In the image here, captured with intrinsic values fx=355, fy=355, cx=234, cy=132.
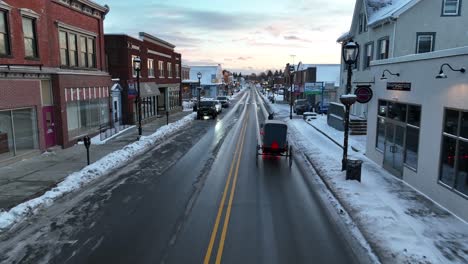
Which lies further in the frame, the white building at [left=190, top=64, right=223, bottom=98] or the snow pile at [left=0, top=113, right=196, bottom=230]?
the white building at [left=190, top=64, right=223, bottom=98]

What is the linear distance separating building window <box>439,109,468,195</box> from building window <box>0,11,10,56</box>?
720 inches

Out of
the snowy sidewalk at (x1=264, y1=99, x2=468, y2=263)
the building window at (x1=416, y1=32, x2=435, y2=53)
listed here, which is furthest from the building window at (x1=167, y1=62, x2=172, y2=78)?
the snowy sidewalk at (x1=264, y1=99, x2=468, y2=263)

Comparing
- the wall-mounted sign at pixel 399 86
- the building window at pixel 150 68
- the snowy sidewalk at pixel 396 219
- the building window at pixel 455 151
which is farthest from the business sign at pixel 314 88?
the building window at pixel 455 151

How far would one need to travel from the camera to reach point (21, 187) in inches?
506

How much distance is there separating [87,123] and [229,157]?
1164 centimetres

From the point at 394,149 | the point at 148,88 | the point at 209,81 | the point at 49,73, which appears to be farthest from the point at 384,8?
the point at 209,81

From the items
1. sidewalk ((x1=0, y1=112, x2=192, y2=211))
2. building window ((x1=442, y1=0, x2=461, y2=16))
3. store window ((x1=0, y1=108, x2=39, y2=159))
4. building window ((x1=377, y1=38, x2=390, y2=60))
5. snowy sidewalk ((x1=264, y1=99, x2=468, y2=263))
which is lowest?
snowy sidewalk ((x1=264, y1=99, x2=468, y2=263))

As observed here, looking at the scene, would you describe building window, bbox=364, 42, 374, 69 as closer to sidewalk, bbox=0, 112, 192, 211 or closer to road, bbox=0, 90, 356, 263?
road, bbox=0, 90, 356, 263

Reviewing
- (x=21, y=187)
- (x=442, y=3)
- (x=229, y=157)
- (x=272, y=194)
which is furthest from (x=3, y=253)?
(x=442, y=3)

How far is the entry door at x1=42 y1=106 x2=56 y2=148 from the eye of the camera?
19.7 metres

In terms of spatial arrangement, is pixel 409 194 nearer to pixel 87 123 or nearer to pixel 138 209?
pixel 138 209

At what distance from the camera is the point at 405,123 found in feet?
46.7

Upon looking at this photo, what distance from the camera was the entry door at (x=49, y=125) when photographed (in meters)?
19.7

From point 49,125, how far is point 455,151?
19466 mm
